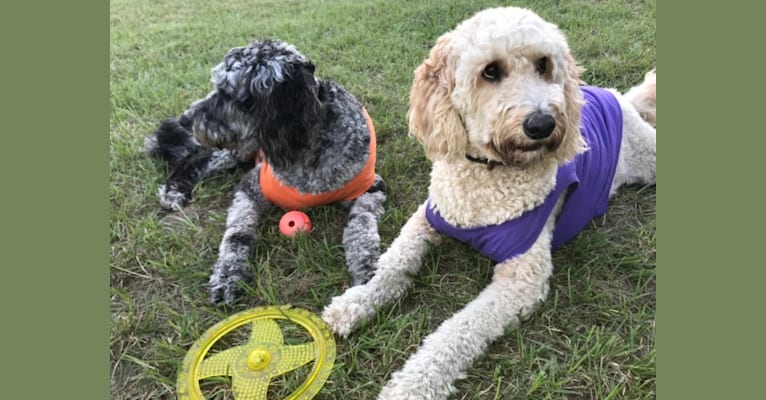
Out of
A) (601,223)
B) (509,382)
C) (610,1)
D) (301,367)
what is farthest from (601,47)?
(301,367)

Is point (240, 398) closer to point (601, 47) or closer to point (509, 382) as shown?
point (509, 382)

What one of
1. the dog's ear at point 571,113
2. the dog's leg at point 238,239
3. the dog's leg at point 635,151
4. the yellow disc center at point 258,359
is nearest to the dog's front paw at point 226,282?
the dog's leg at point 238,239

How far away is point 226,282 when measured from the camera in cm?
319

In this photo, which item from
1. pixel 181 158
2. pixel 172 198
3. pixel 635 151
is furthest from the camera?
pixel 181 158

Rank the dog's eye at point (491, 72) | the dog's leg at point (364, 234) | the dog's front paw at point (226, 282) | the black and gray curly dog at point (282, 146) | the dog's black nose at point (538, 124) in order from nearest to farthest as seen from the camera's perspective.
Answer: the dog's black nose at point (538, 124), the dog's eye at point (491, 72), the dog's front paw at point (226, 282), the dog's leg at point (364, 234), the black and gray curly dog at point (282, 146)

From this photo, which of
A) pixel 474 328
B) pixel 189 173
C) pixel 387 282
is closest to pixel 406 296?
pixel 387 282

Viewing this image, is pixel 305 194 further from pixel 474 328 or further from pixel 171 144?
pixel 474 328

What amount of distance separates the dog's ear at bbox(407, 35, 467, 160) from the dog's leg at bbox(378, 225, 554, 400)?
0.76 meters

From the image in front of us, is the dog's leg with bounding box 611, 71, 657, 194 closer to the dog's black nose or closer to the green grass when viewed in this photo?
the green grass

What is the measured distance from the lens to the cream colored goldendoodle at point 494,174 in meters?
2.53

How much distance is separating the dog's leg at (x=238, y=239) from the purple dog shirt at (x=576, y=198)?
4.12 feet

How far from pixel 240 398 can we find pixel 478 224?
63.5 inches

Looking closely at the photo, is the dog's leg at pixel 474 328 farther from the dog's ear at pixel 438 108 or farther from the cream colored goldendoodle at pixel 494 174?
the dog's ear at pixel 438 108

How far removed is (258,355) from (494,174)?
5.40 feet
